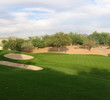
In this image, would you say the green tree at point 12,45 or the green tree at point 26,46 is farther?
the green tree at point 26,46

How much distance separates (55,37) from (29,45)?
10.9m

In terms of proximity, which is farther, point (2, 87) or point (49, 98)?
point (2, 87)

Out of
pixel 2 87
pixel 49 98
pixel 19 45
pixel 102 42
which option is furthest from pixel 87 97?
pixel 102 42

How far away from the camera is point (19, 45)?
2702 inches

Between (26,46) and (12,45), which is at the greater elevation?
(12,45)

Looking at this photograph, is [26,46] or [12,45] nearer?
[12,45]

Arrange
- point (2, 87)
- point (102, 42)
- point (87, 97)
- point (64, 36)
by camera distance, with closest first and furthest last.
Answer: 1. point (87, 97)
2. point (2, 87)
3. point (64, 36)
4. point (102, 42)

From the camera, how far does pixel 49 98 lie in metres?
6.86

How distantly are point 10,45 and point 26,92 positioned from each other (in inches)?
2361

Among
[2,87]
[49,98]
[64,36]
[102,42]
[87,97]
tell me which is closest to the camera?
[49,98]

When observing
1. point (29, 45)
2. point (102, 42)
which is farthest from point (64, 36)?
point (102, 42)

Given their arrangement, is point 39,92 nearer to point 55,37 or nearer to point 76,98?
point 76,98

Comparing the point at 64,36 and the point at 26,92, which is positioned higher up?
the point at 64,36

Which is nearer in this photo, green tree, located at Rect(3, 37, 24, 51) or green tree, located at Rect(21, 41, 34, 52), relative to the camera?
green tree, located at Rect(3, 37, 24, 51)
